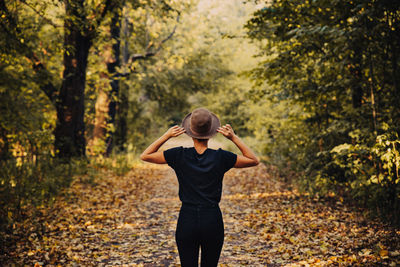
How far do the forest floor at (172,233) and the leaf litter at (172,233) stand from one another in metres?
0.02

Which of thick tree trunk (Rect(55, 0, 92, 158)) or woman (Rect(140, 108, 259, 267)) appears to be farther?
thick tree trunk (Rect(55, 0, 92, 158))

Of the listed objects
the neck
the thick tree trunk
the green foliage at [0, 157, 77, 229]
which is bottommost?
the green foliage at [0, 157, 77, 229]

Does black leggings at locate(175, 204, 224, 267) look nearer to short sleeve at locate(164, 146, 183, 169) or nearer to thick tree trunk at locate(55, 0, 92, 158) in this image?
short sleeve at locate(164, 146, 183, 169)

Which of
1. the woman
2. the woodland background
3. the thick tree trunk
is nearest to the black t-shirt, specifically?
the woman

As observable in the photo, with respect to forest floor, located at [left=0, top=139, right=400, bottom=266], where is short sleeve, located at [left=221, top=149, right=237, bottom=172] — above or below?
above

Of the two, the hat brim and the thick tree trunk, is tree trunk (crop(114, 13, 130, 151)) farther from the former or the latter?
the hat brim

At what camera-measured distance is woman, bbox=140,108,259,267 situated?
2957mm

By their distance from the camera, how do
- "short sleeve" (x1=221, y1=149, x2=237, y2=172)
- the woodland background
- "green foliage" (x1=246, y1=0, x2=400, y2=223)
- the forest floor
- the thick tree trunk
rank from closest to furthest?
1. "short sleeve" (x1=221, y1=149, x2=237, y2=172)
2. the forest floor
3. "green foliage" (x1=246, y1=0, x2=400, y2=223)
4. the woodland background
5. the thick tree trunk

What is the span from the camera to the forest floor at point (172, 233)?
5.65m

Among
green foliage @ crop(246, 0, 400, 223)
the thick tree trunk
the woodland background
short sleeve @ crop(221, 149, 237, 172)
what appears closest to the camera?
short sleeve @ crop(221, 149, 237, 172)

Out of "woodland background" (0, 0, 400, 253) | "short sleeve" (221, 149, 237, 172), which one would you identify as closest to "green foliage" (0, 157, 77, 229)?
"woodland background" (0, 0, 400, 253)

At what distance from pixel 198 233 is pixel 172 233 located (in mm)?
4631

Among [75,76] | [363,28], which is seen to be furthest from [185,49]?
[363,28]

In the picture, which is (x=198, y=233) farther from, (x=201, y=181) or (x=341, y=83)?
(x=341, y=83)
